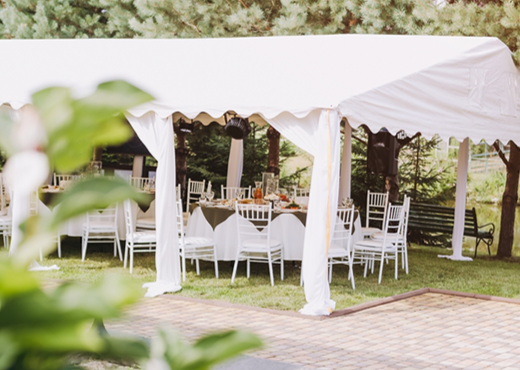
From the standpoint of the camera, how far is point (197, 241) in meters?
7.85

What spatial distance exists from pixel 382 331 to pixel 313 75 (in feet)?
8.69

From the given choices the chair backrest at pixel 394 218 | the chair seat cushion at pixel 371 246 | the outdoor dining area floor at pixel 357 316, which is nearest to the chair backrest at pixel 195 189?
the outdoor dining area floor at pixel 357 316

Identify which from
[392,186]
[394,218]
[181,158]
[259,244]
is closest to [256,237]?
[259,244]

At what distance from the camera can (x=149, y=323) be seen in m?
5.71

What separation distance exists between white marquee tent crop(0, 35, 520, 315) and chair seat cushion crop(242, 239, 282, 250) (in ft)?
2.71

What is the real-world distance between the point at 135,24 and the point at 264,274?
695 cm

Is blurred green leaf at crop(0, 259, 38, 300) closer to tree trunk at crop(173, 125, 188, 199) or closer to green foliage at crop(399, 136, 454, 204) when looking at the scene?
tree trunk at crop(173, 125, 188, 199)

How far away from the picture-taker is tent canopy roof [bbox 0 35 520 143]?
6707 mm

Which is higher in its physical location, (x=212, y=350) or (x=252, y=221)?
(x=212, y=350)

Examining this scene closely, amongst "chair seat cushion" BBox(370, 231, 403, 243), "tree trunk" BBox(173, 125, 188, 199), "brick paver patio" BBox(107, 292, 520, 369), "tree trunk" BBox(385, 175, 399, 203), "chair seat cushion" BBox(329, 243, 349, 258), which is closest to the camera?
"brick paver patio" BBox(107, 292, 520, 369)

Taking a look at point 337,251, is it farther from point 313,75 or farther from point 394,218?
point 313,75

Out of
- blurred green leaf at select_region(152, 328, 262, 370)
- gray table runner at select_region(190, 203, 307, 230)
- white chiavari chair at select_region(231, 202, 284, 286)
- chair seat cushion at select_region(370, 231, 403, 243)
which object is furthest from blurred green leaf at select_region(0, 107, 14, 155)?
chair seat cushion at select_region(370, 231, 403, 243)

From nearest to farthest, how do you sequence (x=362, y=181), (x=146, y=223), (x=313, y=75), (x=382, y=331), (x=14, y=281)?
1. (x=14, y=281)
2. (x=382, y=331)
3. (x=313, y=75)
4. (x=146, y=223)
5. (x=362, y=181)

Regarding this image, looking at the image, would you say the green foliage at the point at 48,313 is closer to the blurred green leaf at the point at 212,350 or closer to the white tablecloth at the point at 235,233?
the blurred green leaf at the point at 212,350
